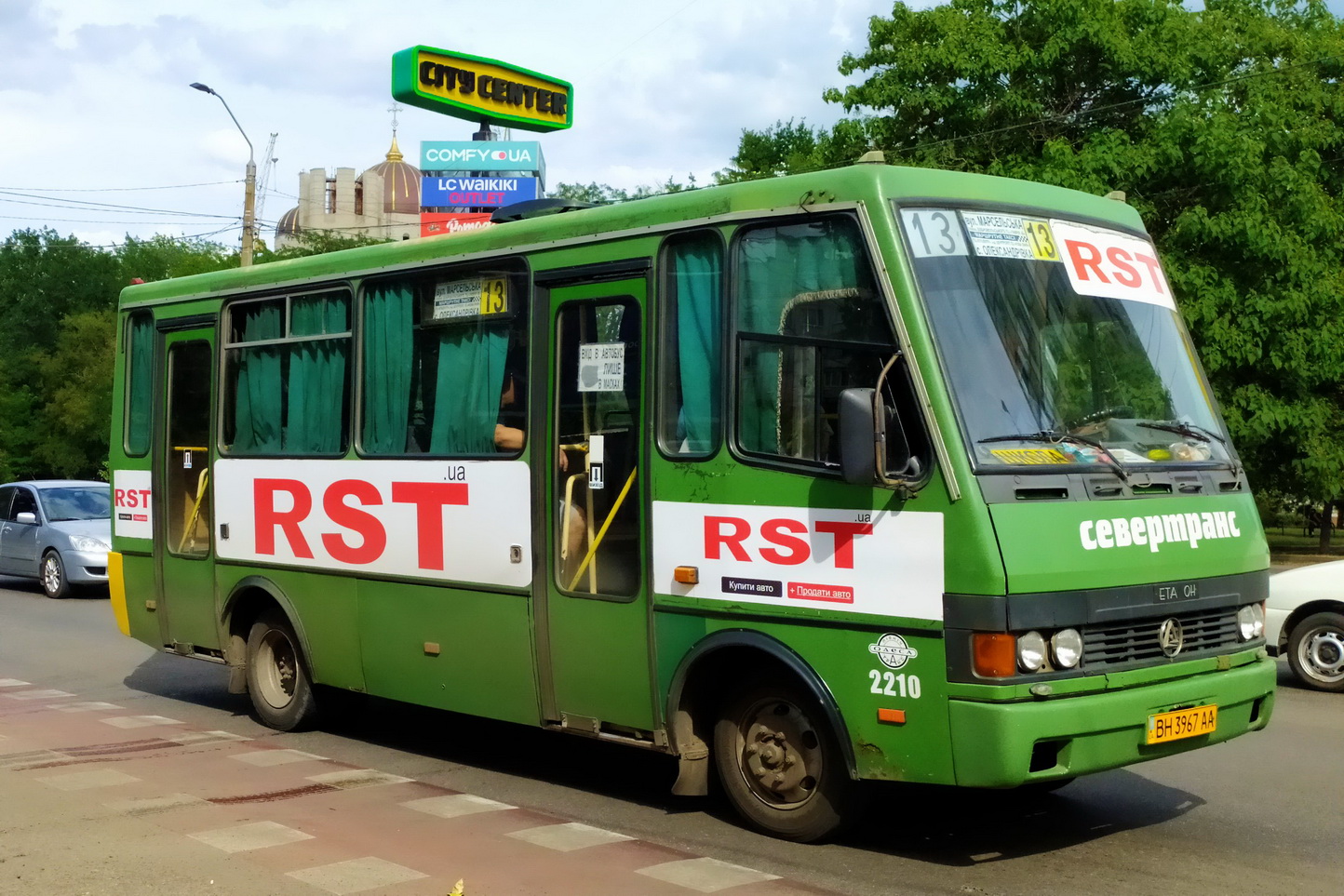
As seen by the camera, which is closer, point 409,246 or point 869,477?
point 869,477

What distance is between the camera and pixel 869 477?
5980mm

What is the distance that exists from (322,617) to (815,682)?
4235mm

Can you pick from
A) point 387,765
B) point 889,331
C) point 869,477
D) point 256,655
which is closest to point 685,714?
point 869,477

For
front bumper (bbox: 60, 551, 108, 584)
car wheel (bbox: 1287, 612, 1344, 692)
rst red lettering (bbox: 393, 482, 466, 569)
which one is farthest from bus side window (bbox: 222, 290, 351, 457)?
front bumper (bbox: 60, 551, 108, 584)

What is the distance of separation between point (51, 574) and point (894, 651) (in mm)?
17626

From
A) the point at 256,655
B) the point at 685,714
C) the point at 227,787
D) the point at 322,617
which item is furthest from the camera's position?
the point at 256,655

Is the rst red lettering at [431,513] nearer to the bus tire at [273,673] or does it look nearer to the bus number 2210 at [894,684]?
the bus tire at [273,673]

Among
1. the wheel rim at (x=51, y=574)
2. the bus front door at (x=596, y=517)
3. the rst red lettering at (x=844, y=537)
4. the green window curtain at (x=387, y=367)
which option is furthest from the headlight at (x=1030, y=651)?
the wheel rim at (x=51, y=574)

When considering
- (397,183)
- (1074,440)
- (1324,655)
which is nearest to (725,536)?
(1074,440)

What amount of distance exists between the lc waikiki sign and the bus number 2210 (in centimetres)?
2438

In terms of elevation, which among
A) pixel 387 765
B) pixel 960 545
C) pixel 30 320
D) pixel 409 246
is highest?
pixel 30 320

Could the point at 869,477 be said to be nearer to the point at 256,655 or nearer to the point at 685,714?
the point at 685,714

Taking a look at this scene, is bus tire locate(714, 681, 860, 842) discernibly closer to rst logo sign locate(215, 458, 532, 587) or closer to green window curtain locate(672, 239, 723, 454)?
green window curtain locate(672, 239, 723, 454)

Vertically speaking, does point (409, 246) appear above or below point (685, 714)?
above
